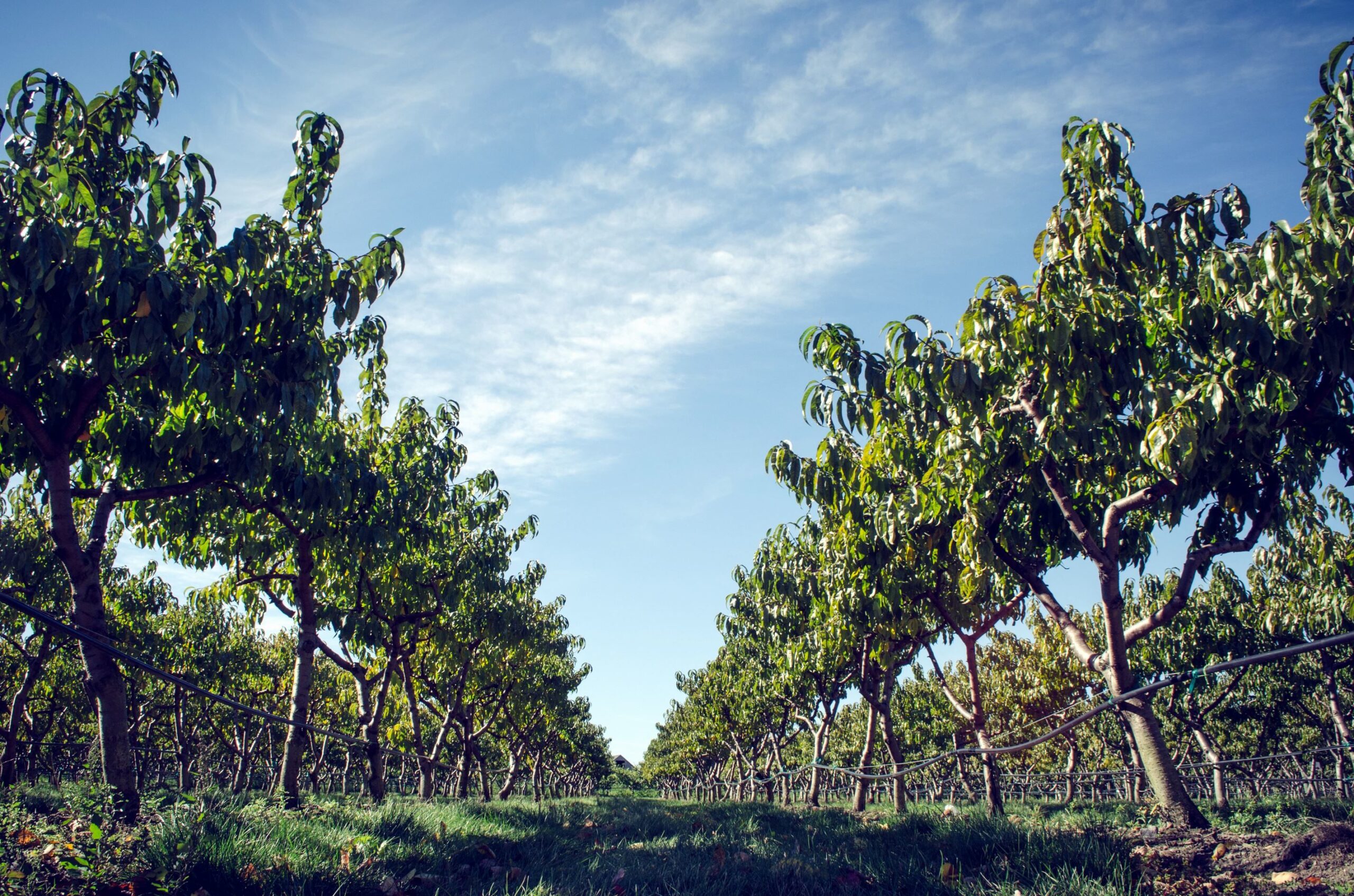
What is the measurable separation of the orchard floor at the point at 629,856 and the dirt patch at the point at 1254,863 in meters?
0.01

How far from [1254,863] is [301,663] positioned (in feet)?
35.8

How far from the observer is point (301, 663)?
10516 mm

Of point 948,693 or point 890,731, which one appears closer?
point 948,693

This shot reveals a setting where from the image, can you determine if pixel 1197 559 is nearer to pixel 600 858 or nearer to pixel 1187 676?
pixel 1187 676

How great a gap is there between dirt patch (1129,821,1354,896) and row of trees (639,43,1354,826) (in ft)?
2.60

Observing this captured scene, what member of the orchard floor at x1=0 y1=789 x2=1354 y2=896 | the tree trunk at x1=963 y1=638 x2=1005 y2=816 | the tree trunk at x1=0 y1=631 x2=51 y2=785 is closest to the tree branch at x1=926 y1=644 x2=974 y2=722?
the tree trunk at x1=963 y1=638 x2=1005 y2=816

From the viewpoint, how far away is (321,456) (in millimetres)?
8445

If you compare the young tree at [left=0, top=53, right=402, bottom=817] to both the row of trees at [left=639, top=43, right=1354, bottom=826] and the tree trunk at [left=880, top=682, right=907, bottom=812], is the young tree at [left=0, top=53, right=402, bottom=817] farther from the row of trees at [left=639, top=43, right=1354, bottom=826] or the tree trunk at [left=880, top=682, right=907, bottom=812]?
the tree trunk at [left=880, top=682, right=907, bottom=812]

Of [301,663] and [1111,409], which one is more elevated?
[1111,409]

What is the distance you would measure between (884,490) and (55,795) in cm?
1065

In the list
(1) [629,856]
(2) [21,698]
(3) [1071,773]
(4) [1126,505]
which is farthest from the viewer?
(3) [1071,773]

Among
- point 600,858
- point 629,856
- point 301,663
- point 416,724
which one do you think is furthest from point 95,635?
point 416,724

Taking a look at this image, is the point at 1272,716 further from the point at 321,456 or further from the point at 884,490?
the point at 321,456

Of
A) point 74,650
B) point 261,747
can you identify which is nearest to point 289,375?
point 74,650
